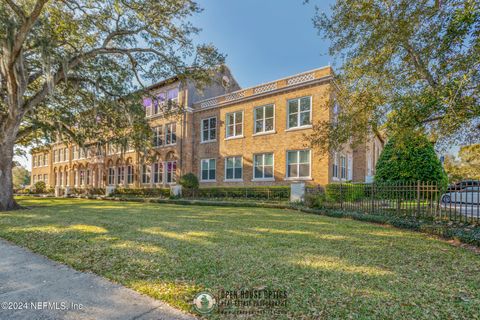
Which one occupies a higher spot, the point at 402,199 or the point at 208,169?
the point at 208,169

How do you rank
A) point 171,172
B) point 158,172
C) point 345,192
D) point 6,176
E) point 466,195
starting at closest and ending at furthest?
point 466,195 < point 345,192 < point 6,176 < point 171,172 < point 158,172

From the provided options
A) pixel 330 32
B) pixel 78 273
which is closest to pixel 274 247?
pixel 78 273

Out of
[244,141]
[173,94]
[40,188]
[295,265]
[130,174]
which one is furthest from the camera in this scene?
[40,188]

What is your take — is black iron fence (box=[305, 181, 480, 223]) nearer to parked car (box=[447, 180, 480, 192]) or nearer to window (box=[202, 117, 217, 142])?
parked car (box=[447, 180, 480, 192])

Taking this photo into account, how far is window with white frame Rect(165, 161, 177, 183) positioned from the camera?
24767 mm

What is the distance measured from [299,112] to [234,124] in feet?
19.0

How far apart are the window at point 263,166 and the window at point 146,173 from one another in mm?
12542

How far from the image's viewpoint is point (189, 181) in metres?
21.3

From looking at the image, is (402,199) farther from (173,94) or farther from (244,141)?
(173,94)

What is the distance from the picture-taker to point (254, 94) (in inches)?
798

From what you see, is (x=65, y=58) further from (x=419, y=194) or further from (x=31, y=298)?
(x=419, y=194)

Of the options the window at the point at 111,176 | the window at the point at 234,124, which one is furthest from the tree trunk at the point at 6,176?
the window at the point at 111,176

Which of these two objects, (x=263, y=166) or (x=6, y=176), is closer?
(x=6, y=176)
